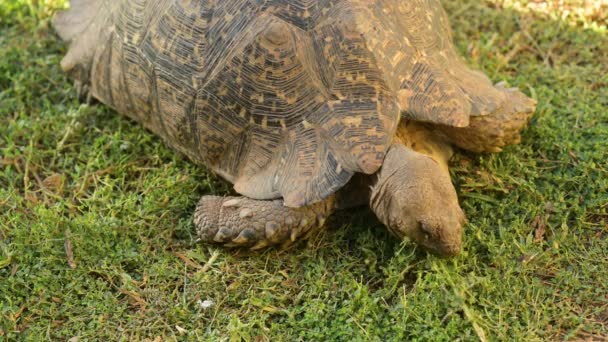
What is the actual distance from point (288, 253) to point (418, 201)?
0.82 meters

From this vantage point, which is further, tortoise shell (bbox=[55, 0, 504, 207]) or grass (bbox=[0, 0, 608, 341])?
tortoise shell (bbox=[55, 0, 504, 207])

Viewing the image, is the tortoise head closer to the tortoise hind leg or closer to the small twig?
the tortoise hind leg

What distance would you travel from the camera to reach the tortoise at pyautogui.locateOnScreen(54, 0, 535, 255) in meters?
3.34

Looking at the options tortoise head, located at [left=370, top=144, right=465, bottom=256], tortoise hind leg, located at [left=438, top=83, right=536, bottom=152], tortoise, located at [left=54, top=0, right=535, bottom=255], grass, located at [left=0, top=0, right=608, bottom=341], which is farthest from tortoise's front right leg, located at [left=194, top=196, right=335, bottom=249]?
tortoise hind leg, located at [left=438, top=83, right=536, bottom=152]

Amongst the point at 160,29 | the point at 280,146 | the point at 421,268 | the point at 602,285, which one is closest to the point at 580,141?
the point at 602,285

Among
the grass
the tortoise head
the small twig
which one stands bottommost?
the small twig

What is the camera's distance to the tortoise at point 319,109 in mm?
3342

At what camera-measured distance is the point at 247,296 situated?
11.3ft

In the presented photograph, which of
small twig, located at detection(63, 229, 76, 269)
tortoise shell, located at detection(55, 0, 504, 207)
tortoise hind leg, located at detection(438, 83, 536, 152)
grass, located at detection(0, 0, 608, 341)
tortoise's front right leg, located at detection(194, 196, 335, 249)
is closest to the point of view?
grass, located at detection(0, 0, 608, 341)

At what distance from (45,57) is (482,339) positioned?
3765 mm

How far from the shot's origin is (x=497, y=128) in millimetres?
3799

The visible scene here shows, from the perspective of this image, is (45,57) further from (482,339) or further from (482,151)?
(482,339)

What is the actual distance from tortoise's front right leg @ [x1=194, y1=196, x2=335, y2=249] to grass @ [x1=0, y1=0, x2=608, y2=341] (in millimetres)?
119

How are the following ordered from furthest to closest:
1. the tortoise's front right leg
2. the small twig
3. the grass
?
the small twig
the tortoise's front right leg
the grass
